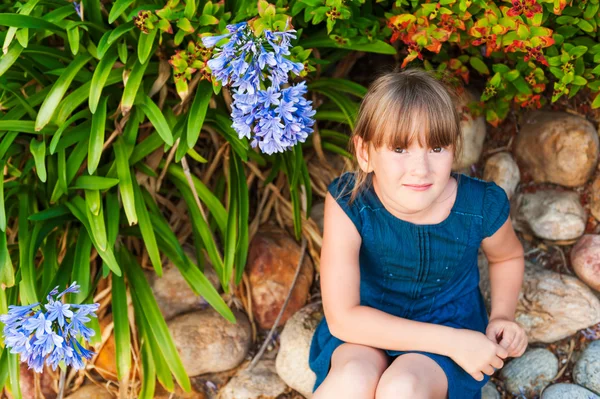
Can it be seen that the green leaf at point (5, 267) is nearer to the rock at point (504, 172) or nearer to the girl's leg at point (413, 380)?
the girl's leg at point (413, 380)

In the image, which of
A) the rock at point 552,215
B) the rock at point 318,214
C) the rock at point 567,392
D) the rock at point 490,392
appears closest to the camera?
the rock at point 567,392

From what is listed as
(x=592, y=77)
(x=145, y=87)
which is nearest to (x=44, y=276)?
(x=145, y=87)

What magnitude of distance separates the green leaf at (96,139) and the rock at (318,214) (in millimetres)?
1010

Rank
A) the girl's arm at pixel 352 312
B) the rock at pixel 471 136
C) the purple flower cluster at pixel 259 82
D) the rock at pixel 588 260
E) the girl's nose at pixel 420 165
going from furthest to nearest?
the rock at pixel 471 136
the rock at pixel 588 260
the girl's arm at pixel 352 312
the girl's nose at pixel 420 165
the purple flower cluster at pixel 259 82

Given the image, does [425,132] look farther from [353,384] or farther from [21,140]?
[21,140]

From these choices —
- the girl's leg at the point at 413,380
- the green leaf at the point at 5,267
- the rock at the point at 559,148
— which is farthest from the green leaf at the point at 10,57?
the rock at the point at 559,148

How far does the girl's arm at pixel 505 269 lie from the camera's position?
2238mm

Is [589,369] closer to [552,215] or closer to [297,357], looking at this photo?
[552,215]

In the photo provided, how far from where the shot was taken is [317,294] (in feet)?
9.40

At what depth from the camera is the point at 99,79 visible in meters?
2.29

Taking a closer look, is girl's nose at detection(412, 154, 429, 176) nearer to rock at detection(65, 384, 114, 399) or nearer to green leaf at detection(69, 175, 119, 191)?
green leaf at detection(69, 175, 119, 191)

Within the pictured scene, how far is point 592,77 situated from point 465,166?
0.71 m

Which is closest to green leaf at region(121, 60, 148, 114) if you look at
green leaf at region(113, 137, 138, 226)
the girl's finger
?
green leaf at region(113, 137, 138, 226)

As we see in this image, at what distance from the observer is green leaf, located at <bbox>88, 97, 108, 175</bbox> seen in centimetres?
229
